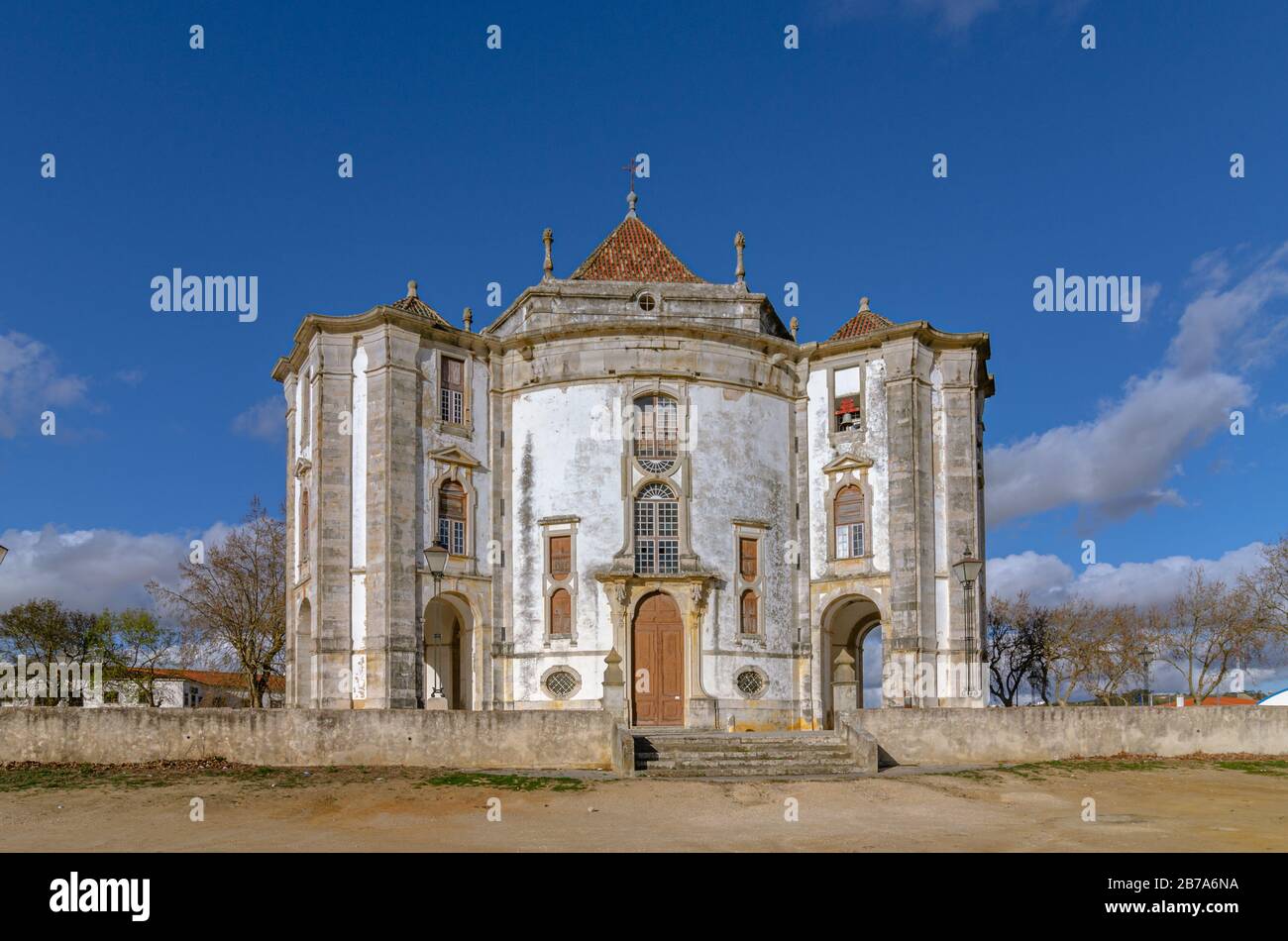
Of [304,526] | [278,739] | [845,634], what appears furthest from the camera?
[845,634]

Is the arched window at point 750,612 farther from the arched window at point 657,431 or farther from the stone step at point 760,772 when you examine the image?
the stone step at point 760,772

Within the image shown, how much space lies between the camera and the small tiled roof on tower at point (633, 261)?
38.2 metres

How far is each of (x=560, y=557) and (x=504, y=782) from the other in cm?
1327

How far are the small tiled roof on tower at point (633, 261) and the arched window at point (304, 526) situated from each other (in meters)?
10.2

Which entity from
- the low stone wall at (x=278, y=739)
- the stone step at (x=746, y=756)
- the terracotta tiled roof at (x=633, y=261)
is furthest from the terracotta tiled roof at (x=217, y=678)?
the stone step at (x=746, y=756)

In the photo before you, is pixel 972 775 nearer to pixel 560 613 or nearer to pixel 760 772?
pixel 760 772

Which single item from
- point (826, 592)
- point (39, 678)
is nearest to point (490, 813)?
point (826, 592)

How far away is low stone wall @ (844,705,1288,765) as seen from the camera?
81.7ft

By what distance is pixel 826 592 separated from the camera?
3494cm

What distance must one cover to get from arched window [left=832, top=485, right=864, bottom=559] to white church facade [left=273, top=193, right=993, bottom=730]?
0.20 feet

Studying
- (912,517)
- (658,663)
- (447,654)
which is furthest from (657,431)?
(447,654)

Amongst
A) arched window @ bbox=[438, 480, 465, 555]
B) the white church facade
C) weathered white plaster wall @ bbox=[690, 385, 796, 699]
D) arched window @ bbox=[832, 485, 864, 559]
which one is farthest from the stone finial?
arched window @ bbox=[832, 485, 864, 559]

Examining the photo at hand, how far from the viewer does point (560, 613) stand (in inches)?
1332

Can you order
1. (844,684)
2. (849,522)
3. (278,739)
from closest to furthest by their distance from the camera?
(278,739)
(844,684)
(849,522)
